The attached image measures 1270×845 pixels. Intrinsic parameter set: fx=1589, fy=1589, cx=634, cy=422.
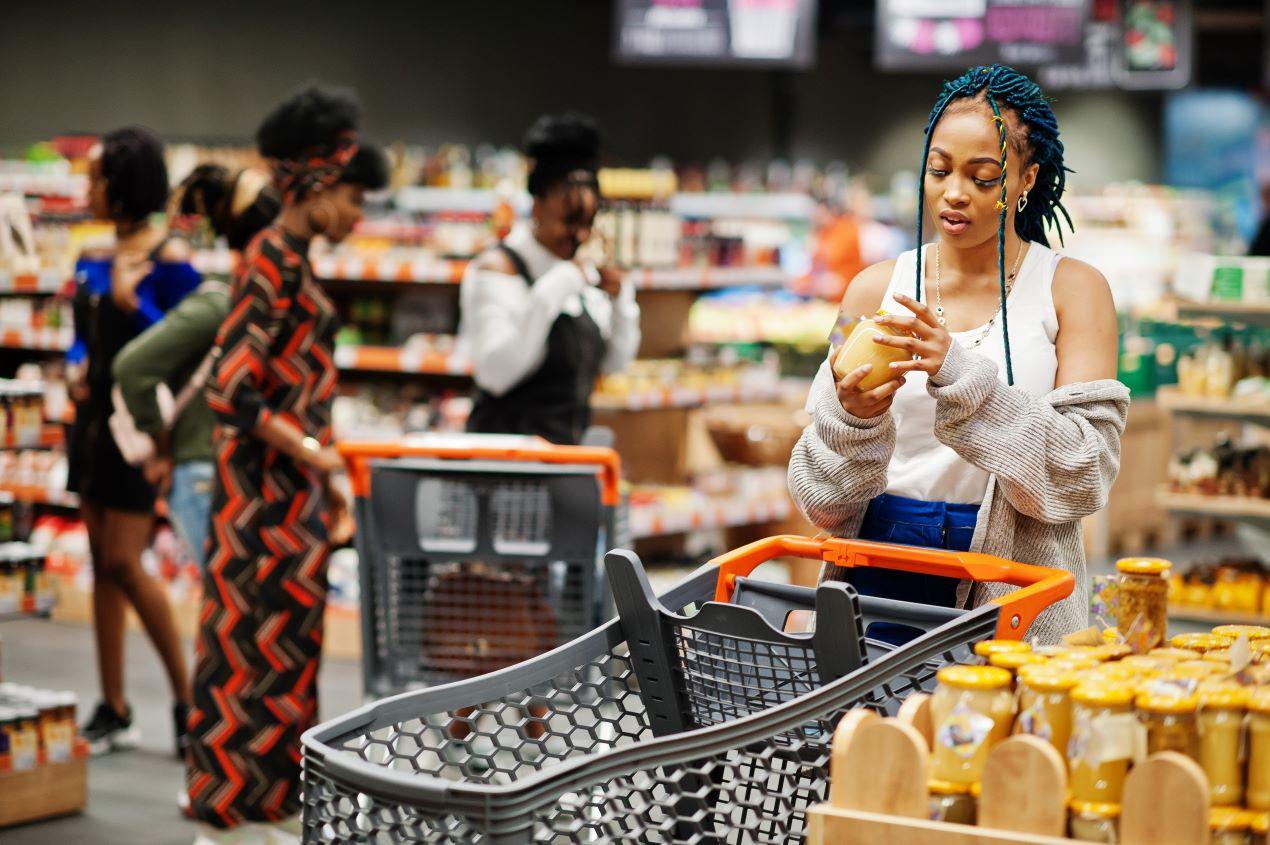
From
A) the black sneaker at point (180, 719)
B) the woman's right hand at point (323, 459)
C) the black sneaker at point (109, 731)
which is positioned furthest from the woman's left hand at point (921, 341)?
the black sneaker at point (109, 731)

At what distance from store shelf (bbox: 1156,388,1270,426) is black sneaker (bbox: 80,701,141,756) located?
13.1 feet

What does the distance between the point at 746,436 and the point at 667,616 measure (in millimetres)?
5386

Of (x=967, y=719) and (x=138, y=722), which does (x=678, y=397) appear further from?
A: (x=967, y=719)

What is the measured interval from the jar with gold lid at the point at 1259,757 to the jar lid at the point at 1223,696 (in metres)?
0.01

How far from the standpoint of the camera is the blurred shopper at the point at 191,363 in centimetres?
462

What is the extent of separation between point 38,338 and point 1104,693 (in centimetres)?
687

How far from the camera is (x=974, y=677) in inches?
60.4

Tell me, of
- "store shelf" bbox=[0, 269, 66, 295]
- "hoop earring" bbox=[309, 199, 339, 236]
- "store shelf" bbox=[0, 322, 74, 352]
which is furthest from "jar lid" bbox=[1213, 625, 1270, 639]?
"store shelf" bbox=[0, 322, 74, 352]

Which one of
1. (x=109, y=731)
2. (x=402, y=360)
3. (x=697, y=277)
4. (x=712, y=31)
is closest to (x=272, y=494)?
(x=109, y=731)

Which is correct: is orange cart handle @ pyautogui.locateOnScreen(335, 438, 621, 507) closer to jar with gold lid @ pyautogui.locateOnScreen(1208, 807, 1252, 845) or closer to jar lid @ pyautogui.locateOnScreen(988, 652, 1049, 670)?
jar lid @ pyautogui.locateOnScreen(988, 652, 1049, 670)

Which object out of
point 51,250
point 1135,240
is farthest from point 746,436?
point 1135,240

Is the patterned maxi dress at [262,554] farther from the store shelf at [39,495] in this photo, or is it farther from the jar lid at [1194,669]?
the store shelf at [39,495]

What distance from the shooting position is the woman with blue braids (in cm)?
194

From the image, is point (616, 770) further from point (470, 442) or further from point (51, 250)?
point (51, 250)
